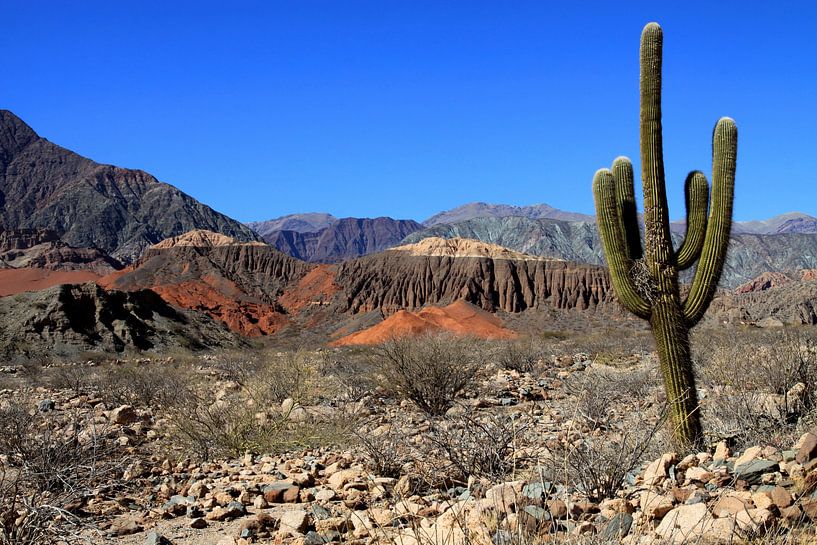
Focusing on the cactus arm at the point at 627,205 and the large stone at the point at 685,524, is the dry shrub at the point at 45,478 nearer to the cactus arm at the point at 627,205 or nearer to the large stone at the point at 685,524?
the large stone at the point at 685,524

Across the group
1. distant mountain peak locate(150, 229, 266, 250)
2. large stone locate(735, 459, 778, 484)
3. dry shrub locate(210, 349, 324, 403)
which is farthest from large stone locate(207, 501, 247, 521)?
distant mountain peak locate(150, 229, 266, 250)

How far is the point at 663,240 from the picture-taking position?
23.1 ft

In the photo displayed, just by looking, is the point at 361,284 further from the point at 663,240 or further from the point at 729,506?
the point at 729,506

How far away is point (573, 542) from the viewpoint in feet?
9.27

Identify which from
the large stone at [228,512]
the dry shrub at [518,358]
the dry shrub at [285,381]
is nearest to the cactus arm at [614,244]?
the large stone at [228,512]

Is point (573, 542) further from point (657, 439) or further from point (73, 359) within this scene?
point (73, 359)

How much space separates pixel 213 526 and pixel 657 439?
4439mm

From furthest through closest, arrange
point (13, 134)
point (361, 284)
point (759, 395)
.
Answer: point (13, 134), point (361, 284), point (759, 395)

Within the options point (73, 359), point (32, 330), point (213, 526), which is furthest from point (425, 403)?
point (32, 330)

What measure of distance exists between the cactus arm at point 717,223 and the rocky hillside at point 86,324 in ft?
109

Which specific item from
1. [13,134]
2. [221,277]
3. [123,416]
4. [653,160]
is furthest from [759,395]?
[13,134]

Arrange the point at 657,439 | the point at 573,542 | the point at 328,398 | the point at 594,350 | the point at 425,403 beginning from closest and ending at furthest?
the point at 573,542
the point at 657,439
the point at 425,403
the point at 328,398
the point at 594,350

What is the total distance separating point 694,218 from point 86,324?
3696cm

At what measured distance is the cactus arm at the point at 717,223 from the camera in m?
6.96
